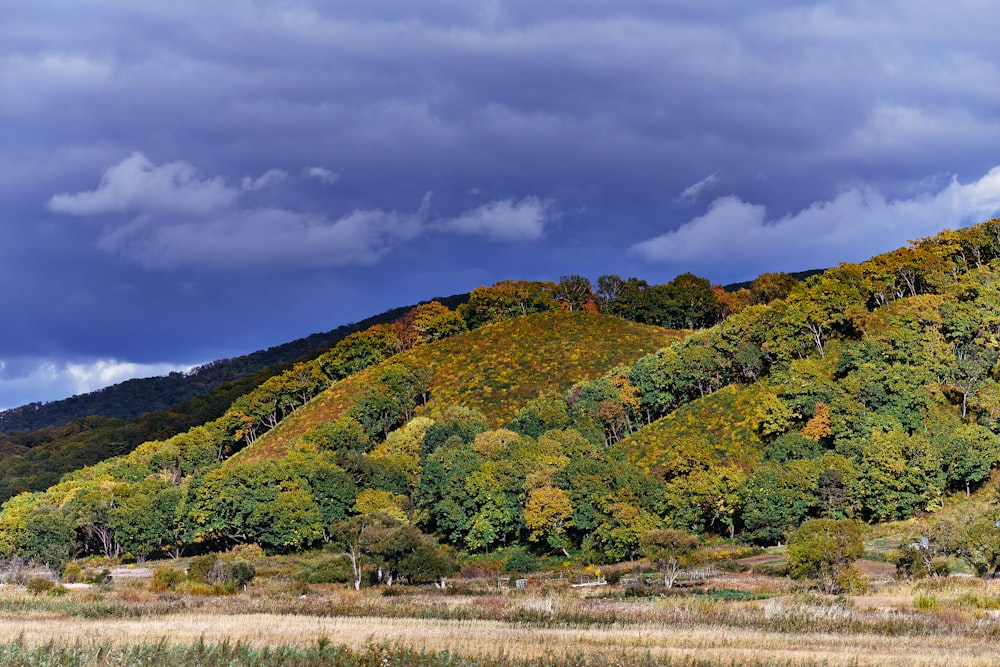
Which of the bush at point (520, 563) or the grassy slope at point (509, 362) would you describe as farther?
the grassy slope at point (509, 362)

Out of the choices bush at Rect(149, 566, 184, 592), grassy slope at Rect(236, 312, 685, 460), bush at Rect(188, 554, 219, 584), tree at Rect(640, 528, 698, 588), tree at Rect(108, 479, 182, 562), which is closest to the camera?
tree at Rect(640, 528, 698, 588)

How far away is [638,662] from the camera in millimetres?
25281

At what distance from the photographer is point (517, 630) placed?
36.3 meters

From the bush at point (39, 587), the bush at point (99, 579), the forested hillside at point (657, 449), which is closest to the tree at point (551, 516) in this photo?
the forested hillside at point (657, 449)

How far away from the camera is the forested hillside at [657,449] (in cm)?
8712

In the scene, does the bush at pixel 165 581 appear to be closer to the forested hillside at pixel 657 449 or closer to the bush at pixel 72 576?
the forested hillside at pixel 657 449

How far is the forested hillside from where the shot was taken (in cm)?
8712

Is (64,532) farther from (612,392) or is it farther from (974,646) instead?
(974,646)

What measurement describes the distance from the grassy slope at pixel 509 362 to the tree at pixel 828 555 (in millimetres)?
88846

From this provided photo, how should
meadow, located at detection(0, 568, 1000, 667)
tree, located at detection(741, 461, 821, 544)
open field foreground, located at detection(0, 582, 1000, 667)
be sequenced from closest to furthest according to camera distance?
open field foreground, located at detection(0, 582, 1000, 667)
meadow, located at detection(0, 568, 1000, 667)
tree, located at detection(741, 461, 821, 544)

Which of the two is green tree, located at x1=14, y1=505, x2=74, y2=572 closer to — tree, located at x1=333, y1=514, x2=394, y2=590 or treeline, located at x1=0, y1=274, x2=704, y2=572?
treeline, located at x1=0, y1=274, x2=704, y2=572

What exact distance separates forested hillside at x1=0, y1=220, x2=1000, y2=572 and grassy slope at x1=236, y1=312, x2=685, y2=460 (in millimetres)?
929

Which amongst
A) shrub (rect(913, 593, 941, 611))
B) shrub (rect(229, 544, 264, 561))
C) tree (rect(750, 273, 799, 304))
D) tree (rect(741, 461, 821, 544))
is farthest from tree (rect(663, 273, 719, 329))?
shrub (rect(913, 593, 941, 611))

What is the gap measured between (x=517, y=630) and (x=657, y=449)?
80340 mm
